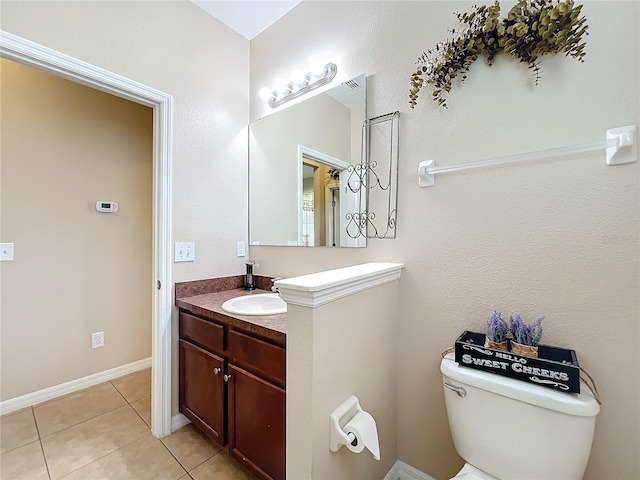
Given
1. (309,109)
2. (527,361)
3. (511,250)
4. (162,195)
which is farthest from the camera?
(309,109)

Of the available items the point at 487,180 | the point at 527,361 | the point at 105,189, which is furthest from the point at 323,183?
the point at 105,189

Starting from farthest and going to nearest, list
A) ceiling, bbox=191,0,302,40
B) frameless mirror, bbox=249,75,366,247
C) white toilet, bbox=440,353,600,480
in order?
ceiling, bbox=191,0,302,40 < frameless mirror, bbox=249,75,366,247 < white toilet, bbox=440,353,600,480

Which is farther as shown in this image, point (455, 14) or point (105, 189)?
point (105, 189)

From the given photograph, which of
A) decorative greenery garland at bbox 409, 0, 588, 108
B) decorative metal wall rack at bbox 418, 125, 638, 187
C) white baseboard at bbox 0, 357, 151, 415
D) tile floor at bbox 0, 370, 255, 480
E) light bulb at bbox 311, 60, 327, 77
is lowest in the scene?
tile floor at bbox 0, 370, 255, 480

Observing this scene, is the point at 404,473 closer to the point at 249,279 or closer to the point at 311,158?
the point at 249,279

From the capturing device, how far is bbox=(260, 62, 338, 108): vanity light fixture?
169cm

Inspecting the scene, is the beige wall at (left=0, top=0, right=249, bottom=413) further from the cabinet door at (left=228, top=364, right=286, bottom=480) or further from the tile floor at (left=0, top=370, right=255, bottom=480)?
the cabinet door at (left=228, top=364, right=286, bottom=480)

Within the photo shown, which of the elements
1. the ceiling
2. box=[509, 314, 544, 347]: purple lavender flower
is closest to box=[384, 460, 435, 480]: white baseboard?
box=[509, 314, 544, 347]: purple lavender flower

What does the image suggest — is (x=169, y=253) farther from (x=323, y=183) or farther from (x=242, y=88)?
(x=242, y=88)

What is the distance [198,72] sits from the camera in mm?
1859

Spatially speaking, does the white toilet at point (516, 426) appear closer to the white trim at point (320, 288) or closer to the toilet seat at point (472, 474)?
the toilet seat at point (472, 474)

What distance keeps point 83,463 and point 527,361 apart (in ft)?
7.00

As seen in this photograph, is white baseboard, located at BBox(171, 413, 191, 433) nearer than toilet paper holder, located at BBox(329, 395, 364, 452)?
No

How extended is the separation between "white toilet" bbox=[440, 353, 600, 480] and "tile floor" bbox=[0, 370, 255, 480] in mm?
1103
